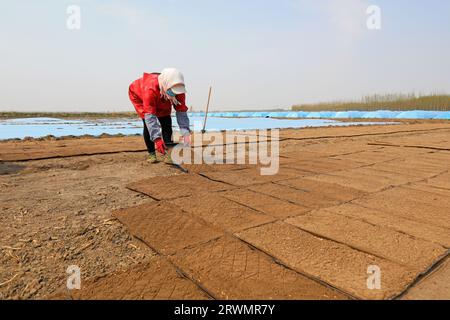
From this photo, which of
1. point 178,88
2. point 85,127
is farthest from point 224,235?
point 85,127

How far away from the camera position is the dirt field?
1113 millimetres

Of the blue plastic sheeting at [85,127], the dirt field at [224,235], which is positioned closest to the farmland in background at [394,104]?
the blue plastic sheeting at [85,127]

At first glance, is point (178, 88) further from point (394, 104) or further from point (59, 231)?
point (394, 104)

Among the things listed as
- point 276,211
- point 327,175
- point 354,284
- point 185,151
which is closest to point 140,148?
point 185,151

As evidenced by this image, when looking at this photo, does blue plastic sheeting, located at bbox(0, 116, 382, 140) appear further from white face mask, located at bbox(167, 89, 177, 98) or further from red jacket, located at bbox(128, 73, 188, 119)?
white face mask, located at bbox(167, 89, 177, 98)

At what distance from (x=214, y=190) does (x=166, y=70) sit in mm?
1477

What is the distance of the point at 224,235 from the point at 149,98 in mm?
2068

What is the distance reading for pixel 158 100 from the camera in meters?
3.32

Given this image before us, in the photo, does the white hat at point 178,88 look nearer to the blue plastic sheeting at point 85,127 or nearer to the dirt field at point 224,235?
the dirt field at point 224,235

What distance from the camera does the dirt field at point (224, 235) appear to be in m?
1.11

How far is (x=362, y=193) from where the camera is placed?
2277 mm

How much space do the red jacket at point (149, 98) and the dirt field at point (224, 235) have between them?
0.81 metres

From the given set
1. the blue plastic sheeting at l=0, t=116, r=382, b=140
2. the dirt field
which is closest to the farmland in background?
the blue plastic sheeting at l=0, t=116, r=382, b=140
